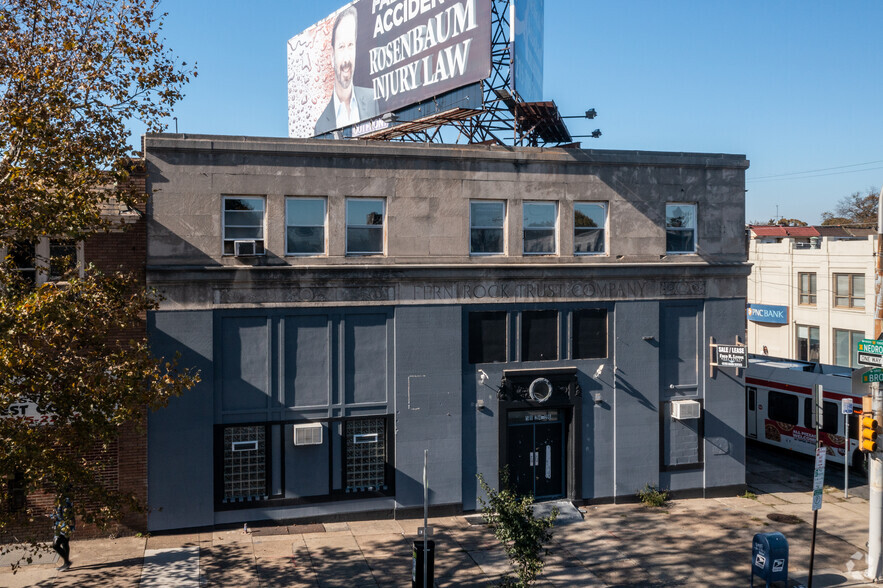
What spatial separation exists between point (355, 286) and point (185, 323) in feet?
13.8

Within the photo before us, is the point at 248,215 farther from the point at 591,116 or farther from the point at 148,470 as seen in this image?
the point at 591,116

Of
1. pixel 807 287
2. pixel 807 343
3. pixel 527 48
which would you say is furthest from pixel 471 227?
pixel 807 343

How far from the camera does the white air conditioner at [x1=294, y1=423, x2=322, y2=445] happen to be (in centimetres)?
1864

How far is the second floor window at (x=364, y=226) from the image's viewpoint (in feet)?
64.2

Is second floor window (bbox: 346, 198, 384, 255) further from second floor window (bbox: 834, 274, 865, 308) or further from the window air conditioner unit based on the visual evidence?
second floor window (bbox: 834, 274, 865, 308)

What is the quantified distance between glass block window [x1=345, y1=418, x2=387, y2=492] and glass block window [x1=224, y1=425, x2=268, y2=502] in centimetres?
212

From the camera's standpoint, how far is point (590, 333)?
21219 millimetres

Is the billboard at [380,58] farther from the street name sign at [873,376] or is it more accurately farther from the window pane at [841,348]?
the window pane at [841,348]

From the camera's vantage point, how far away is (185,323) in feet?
59.2

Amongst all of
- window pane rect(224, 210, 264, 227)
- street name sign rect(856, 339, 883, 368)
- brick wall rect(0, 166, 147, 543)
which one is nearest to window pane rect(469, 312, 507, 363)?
window pane rect(224, 210, 264, 227)

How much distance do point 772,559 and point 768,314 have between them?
118ft

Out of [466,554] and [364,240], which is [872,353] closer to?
[466,554]

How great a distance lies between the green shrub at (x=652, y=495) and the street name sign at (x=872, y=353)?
6.73m

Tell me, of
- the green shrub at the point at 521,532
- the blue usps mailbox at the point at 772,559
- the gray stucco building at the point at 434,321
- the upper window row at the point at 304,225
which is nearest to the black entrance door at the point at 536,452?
the gray stucco building at the point at 434,321
